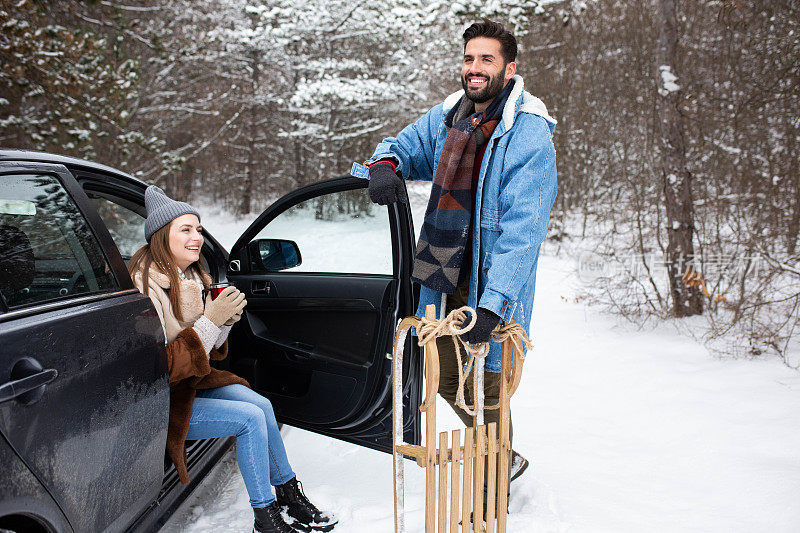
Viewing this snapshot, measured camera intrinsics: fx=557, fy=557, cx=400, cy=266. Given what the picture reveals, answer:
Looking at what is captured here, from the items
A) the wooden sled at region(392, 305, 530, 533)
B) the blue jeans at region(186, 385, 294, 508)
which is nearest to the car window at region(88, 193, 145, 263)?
the blue jeans at region(186, 385, 294, 508)

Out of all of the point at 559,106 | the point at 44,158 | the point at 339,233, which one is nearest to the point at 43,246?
the point at 44,158

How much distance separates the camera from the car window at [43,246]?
5.25 feet

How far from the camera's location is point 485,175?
7.07 feet

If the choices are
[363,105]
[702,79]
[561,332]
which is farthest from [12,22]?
[363,105]

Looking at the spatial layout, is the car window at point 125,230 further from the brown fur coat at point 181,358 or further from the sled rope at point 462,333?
the sled rope at point 462,333

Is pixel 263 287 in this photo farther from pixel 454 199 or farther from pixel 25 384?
pixel 25 384

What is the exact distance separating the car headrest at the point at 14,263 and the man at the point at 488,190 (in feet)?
3.76

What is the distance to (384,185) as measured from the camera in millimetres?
2119

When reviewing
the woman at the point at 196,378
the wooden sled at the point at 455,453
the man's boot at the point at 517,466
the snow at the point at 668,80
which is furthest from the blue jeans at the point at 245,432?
the snow at the point at 668,80

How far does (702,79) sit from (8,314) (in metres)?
9.57

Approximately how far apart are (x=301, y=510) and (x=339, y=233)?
4.34 ft

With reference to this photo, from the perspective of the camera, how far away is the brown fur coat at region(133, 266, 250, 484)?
213 cm

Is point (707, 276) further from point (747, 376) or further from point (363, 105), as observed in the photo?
point (363, 105)

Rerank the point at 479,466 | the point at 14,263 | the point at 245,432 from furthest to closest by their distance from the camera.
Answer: the point at 245,432, the point at 479,466, the point at 14,263
